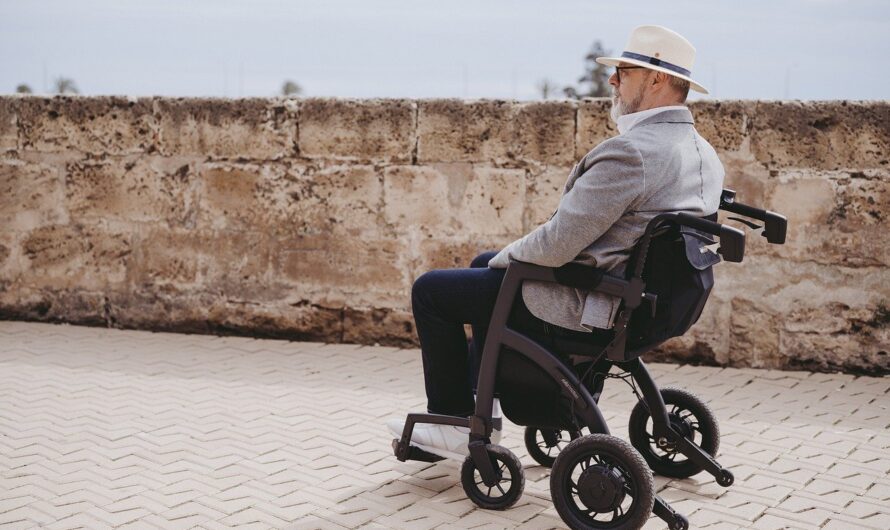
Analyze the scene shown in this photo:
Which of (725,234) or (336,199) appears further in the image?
(336,199)

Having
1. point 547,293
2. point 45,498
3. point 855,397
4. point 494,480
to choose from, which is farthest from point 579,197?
point 855,397

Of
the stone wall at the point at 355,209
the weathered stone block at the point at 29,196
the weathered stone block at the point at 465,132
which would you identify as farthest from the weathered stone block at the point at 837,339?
the weathered stone block at the point at 29,196

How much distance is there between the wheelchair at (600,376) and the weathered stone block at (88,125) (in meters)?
3.59

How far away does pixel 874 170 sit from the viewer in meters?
5.32

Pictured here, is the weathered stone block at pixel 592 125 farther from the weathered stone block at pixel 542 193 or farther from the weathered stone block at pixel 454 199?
the weathered stone block at pixel 454 199

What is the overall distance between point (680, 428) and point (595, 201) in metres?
1.07

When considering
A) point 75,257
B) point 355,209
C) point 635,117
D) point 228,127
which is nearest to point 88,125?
point 75,257

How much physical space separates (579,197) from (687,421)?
3.62ft

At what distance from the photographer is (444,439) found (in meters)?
3.50

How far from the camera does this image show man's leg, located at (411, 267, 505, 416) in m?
3.36

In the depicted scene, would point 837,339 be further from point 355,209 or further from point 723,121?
point 355,209

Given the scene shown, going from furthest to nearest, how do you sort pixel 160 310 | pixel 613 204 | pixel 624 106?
pixel 160 310 → pixel 624 106 → pixel 613 204

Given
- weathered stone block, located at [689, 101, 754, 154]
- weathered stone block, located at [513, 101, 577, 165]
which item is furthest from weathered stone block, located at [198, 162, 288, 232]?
weathered stone block, located at [689, 101, 754, 154]

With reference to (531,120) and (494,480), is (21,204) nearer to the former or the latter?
(531,120)
